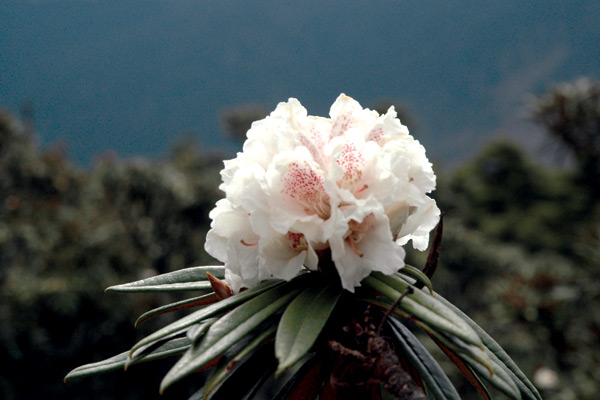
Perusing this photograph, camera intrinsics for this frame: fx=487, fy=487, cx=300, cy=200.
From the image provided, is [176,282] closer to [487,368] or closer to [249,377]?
[249,377]

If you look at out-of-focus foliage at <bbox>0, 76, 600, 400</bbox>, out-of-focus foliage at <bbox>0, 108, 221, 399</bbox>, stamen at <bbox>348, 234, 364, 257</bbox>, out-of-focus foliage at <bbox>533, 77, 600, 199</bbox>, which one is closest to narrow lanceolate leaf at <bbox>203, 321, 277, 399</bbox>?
stamen at <bbox>348, 234, 364, 257</bbox>

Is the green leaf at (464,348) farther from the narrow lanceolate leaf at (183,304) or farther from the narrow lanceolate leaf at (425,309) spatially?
the narrow lanceolate leaf at (183,304)

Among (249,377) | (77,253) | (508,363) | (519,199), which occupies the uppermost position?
(77,253)

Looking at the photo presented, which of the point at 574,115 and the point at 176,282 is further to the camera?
the point at 574,115

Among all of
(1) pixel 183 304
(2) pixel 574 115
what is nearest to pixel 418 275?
(1) pixel 183 304

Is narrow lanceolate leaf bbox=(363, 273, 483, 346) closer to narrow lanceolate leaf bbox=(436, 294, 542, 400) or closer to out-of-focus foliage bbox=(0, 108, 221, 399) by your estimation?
narrow lanceolate leaf bbox=(436, 294, 542, 400)

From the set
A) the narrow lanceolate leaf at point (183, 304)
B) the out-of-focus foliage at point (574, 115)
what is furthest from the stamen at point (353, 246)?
the out-of-focus foliage at point (574, 115)
